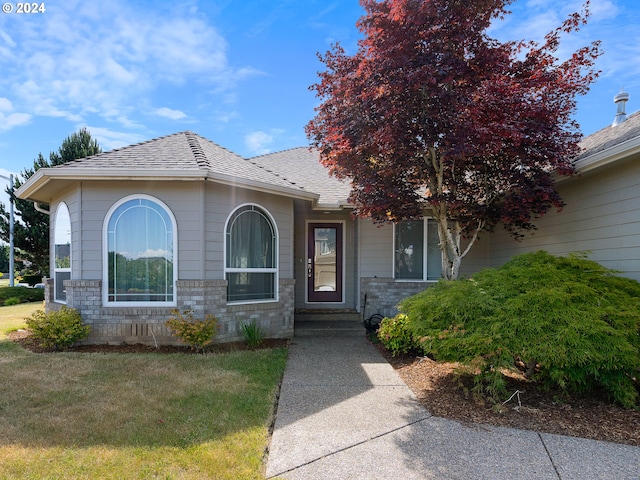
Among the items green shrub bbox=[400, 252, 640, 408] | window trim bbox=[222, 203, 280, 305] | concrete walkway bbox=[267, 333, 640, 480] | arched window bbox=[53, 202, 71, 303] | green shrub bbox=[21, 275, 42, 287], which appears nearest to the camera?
concrete walkway bbox=[267, 333, 640, 480]

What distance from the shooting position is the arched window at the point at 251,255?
255 inches

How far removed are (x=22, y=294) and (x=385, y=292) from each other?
1564cm

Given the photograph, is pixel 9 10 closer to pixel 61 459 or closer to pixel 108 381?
pixel 108 381

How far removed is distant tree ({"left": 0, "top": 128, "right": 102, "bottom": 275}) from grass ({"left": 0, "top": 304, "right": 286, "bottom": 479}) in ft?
44.7

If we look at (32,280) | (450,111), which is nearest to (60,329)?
(450,111)

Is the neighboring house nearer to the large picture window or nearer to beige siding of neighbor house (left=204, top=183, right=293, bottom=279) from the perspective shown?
beige siding of neighbor house (left=204, top=183, right=293, bottom=279)

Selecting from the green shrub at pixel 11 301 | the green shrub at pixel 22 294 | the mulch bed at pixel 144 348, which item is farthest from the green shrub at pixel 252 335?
the green shrub at pixel 22 294

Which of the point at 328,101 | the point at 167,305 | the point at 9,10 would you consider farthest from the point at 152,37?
the point at 167,305

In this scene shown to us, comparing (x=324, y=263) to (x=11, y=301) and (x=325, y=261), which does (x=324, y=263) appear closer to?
(x=325, y=261)

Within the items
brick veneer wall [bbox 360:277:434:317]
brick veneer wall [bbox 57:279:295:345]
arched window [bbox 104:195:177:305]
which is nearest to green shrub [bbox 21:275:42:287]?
brick veneer wall [bbox 57:279:295:345]

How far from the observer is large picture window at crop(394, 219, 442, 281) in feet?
26.1

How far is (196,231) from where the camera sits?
605 cm

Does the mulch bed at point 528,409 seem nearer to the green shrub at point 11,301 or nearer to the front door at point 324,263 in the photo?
the front door at point 324,263

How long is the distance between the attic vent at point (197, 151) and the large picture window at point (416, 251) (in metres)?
4.39
